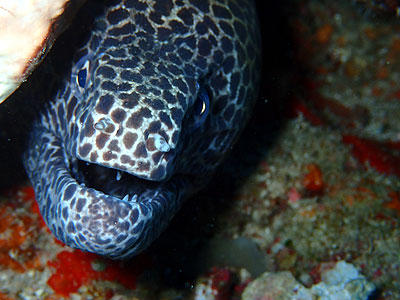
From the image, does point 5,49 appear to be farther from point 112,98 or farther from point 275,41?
point 275,41

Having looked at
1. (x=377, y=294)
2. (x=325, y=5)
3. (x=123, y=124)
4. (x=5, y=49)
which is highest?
→ (x=5, y=49)

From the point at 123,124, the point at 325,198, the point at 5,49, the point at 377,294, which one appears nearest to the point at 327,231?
the point at 325,198

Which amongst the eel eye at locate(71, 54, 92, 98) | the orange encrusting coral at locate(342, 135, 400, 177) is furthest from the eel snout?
the orange encrusting coral at locate(342, 135, 400, 177)

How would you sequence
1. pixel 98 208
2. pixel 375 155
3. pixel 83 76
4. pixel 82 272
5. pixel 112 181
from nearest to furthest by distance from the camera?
pixel 98 208
pixel 83 76
pixel 112 181
pixel 82 272
pixel 375 155

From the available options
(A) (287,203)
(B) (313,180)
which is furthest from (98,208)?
(B) (313,180)

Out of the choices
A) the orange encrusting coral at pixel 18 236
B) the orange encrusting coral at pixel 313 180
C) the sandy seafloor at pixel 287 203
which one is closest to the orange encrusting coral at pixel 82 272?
the sandy seafloor at pixel 287 203

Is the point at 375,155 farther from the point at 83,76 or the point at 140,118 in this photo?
the point at 83,76

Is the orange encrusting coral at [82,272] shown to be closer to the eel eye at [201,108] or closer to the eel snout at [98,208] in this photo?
the eel snout at [98,208]
